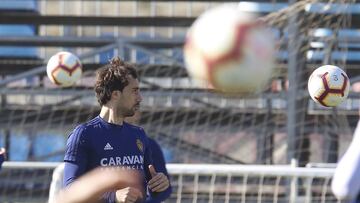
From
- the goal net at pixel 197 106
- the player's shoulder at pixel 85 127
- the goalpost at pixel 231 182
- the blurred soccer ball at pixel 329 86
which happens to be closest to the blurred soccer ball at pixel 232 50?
the player's shoulder at pixel 85 127

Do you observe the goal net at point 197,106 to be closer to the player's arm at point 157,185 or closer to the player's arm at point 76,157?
the player's arm at point 157,185

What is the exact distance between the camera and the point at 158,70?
37.5ft

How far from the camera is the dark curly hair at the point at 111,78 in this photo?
4418mm

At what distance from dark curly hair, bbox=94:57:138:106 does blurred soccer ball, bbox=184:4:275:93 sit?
2.08 ft

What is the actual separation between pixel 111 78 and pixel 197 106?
296 inches

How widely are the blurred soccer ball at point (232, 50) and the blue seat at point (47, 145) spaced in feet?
25.7

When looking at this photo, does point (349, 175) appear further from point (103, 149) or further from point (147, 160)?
point (147, 160)

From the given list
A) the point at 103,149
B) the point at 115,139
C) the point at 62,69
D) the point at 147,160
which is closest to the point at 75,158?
the point at 103,149

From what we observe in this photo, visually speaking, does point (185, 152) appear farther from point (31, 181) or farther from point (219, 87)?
point (219, 87)

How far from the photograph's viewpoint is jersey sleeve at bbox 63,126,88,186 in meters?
4.05

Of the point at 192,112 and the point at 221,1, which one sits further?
the point at 221,1

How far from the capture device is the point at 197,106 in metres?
11.9

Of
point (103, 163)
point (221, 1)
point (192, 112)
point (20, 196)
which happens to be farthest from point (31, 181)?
point (103, 163)

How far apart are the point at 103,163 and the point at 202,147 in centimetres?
753
